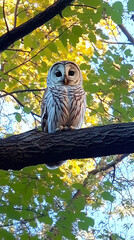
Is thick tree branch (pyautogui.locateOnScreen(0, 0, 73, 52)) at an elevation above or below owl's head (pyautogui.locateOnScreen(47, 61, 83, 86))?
below

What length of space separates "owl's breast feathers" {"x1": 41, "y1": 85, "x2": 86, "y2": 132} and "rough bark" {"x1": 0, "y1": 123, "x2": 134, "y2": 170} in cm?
84

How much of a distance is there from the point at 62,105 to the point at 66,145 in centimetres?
101

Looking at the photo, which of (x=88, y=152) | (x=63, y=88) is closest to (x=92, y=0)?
(x=63, y=88)

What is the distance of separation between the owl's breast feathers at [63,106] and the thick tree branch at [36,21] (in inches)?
36.4

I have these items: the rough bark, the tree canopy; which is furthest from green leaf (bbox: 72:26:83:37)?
the rough bark

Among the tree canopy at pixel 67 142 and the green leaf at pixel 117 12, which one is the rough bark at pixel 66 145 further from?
the green leaf at pixel 117 12

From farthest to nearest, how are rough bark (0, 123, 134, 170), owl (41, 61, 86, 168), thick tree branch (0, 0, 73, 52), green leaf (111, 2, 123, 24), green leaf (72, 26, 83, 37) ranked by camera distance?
owl (41, 61, 86, 168) < green leaf (72, 26, 83, 37) < green leaf (111, 2, 123, 24) < thick tree branch (0, 0, 73, 52) < rough bark (0, 123, 134, 170)

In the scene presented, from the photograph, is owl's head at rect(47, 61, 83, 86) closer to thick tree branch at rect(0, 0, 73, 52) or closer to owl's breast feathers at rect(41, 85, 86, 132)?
owl's breast feathers at rect(41, 85, 86, 132)

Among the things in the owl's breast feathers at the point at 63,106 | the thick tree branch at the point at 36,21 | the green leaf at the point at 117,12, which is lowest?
the owl's breast feathers at the point at 63,106

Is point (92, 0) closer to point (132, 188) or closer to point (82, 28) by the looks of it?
point (82, 28)

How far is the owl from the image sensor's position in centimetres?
358

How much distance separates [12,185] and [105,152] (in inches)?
48.5

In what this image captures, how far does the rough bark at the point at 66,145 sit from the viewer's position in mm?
2496

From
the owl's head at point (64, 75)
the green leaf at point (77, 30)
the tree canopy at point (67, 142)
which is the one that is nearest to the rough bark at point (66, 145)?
the tree canopy at point (67, 142)
